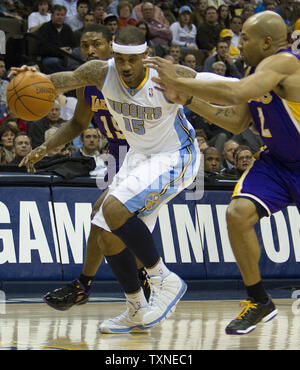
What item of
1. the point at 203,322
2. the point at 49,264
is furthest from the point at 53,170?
the point at 203,322

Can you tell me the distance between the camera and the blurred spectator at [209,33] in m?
15.3

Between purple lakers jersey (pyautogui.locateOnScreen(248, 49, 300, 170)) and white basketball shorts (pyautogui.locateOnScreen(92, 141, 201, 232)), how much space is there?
847 millimetres

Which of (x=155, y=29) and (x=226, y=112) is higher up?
(x=226, y=112)

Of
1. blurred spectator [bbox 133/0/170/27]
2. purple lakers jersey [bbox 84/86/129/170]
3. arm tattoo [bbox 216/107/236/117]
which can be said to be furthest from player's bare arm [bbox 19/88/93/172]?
blurred spectator [bbox 133/0/170/27]

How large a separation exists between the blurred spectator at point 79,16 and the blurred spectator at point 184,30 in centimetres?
220

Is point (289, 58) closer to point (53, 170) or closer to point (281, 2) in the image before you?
point (53, 170)

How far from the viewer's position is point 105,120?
20.5 ft

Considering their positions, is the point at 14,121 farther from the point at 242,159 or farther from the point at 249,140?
the point at 249,140

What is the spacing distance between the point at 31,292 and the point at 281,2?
1201cm

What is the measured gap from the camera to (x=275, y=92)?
4.85 metres

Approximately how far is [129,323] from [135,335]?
192 millimetres

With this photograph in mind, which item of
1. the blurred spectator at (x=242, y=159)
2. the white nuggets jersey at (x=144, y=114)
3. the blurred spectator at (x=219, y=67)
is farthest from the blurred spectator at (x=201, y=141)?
the white nuggets jersey at (x=144, y=114)

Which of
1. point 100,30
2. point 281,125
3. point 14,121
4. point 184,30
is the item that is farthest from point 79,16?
point 281,125

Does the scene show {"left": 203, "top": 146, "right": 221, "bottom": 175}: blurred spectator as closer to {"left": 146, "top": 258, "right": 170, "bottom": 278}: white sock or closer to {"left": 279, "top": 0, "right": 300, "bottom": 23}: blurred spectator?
{"left": 146, "top": 258, "right": 170, "bottom": 278}: white sock
